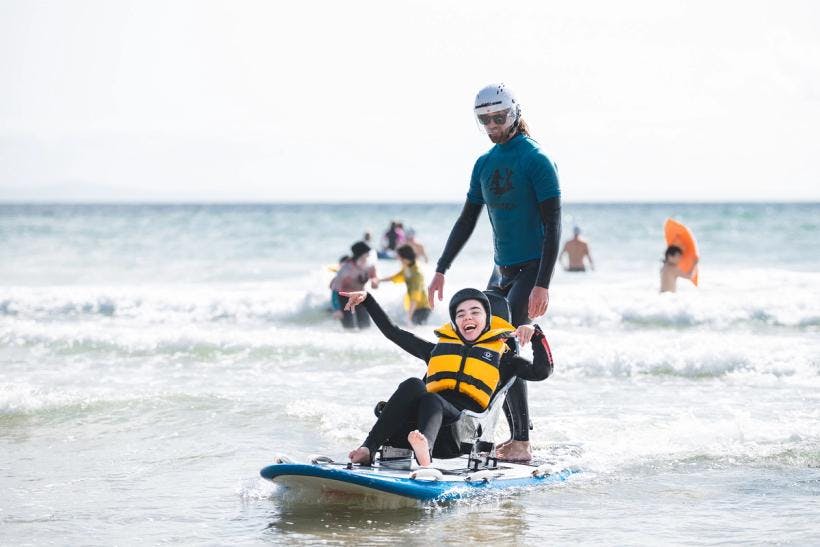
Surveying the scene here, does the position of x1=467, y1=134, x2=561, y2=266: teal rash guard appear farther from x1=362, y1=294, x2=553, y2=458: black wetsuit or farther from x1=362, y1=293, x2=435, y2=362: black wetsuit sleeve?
x1=362, y1=293, x2=435, y2=362: black wetsuit sleeve

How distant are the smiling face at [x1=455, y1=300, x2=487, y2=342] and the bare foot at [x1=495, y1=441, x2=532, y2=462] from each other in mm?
952

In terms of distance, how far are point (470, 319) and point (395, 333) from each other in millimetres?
473

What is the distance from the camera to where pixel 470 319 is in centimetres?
607

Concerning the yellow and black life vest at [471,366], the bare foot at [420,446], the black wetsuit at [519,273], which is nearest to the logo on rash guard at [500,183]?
the black wetsuit at [519,273]

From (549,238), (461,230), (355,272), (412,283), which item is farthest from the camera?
(412,283)

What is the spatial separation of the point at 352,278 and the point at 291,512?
8.78m

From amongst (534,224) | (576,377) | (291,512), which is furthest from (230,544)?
(576,377)

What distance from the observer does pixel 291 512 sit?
5.89 meters

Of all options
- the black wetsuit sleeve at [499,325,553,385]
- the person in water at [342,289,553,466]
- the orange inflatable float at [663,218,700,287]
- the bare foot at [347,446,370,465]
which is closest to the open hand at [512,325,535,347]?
the person in water at [342,289,553,466]

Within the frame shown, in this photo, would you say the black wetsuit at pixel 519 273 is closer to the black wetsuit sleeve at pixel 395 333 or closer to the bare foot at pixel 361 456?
the black wetsuit sleeve at pixel 395 333

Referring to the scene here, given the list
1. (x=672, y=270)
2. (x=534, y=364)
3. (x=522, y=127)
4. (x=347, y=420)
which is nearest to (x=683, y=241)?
(x=672, y=270)

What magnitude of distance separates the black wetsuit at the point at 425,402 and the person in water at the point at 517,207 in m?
0.27

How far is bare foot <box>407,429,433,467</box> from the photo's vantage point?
5.76m

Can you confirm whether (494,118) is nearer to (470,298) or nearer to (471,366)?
(470,298)
